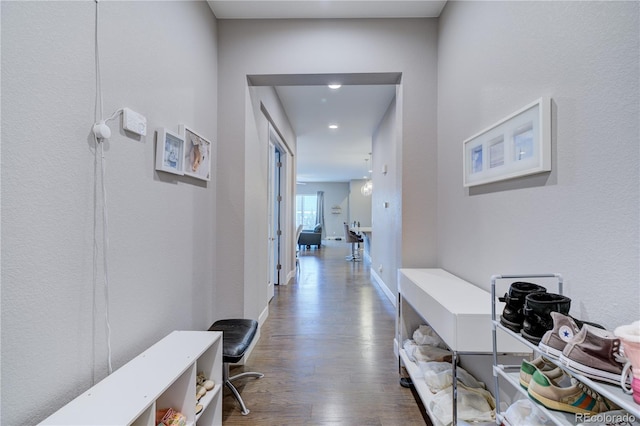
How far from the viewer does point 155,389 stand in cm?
105

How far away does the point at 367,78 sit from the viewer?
2.50m

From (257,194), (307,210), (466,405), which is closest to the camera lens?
(466,405)

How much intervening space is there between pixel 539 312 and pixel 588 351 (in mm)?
199

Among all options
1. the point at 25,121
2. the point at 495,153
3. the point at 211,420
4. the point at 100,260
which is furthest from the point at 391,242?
the point at 25,121

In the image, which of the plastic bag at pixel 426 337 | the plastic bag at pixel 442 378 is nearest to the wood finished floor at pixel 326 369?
the plastic bag at pixel 442 378

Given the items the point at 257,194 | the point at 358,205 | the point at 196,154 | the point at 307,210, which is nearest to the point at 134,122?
the point at 196,154

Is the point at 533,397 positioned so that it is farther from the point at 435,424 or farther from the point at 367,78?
the point at 367,78

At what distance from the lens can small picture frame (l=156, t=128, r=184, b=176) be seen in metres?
1.57

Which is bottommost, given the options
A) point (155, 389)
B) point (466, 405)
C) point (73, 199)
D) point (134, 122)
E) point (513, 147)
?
point (466, 405)

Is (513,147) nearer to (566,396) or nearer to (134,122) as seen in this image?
(566,396)

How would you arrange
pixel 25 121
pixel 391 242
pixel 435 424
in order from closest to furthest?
pixel 25 121
pixel 435 424
pixel 391 242

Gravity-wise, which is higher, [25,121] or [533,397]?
[25,121]

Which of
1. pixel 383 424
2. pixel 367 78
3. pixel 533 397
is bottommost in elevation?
pixel 383 424

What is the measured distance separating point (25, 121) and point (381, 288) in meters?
4.60
